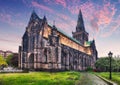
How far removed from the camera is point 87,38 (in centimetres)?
13538

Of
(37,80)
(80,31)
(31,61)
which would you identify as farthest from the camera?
(80,31)

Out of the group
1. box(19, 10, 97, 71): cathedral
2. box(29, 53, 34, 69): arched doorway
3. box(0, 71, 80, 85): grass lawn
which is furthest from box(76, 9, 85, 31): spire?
box(0, 71, 80, 85): grass lawn

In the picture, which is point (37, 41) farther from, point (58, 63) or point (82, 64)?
point (82, 64)

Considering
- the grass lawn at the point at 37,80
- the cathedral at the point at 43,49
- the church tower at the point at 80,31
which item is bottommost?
the grass lawn at the point at 37,80

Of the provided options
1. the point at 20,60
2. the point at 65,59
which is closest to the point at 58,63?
the point at 65,59

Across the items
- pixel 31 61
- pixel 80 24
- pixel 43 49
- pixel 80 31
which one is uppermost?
pixel 80 24

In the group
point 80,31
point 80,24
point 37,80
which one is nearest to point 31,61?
point 37,80

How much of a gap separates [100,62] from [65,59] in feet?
85.4

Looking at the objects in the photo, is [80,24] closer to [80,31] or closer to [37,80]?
[80,31]

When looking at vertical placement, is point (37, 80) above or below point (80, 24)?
below

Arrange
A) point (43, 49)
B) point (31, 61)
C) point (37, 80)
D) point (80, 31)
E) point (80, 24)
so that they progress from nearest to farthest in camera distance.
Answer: point (37, 80)
point (43, 49)
point (31, 61)
point (80, 24)
point (80, 31)

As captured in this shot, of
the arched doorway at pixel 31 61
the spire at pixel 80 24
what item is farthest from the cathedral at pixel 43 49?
the spire at pixel 80 24

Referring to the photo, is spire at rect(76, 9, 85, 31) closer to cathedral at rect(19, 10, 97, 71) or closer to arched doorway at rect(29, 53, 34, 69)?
cathedral at rect(19, 10, 97, 71)

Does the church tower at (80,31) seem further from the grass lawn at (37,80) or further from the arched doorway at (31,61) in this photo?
the grass lawn at (37,80)
